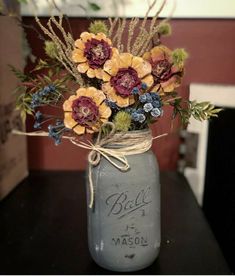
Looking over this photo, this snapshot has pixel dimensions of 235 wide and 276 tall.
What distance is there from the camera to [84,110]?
66cm

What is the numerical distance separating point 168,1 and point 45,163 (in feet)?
2.37

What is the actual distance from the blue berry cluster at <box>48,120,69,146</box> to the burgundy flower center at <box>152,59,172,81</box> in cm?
20

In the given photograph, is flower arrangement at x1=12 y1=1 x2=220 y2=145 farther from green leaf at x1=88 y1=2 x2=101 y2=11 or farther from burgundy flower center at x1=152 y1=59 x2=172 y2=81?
green leaf at x1=88 y1=2 x2=101 y2=11

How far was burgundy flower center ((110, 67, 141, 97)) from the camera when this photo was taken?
2.17 ft

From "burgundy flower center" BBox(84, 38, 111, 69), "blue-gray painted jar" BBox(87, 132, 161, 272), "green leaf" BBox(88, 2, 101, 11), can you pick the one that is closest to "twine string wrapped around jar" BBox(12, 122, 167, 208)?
"blue-gray painted jar" BBox(87, 132, 161, 272)

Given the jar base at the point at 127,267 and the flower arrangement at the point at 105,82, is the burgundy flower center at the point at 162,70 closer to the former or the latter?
the flower arrangement at the point at 105,82

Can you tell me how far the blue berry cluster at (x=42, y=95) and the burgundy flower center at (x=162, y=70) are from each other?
0.20 metres

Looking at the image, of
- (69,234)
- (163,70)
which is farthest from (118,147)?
(69,234)

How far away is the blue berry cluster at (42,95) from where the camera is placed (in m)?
0.70

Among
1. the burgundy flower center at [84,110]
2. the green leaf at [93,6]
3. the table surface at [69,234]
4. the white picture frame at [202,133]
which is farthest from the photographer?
the white picture frame at [202,133]

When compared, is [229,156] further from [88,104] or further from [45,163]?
[45,163]

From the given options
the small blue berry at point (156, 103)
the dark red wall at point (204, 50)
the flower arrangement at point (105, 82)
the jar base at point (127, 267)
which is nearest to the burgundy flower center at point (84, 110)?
the flower arrangement at point (105, 82)

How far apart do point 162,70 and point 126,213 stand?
281 millimetres

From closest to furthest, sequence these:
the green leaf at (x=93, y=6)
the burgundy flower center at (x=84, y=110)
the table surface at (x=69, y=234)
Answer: the burgundy flower center at (x=84, y=110) → the table surface at (x=69, y=234) → the green leaf at (x=93, y=6)
